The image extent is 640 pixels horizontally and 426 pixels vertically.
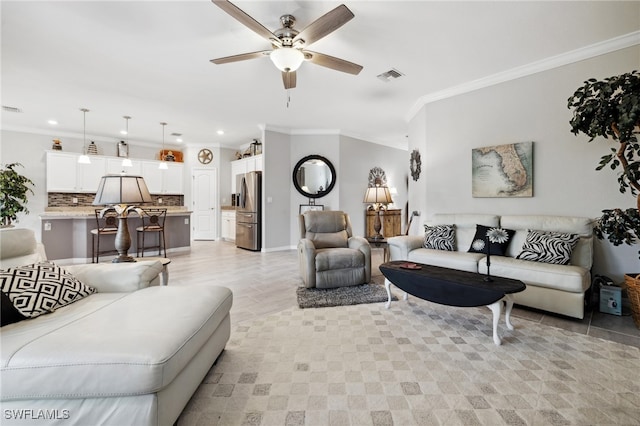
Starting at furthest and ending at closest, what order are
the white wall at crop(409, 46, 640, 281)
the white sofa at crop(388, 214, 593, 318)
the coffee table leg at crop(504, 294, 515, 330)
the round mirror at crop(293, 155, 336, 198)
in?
the round mirror at crop(293, 155, 336, 198)
the white wall at crop(409, 46, 640, 281)
the white sofa at crop(388, 214, 593, 318)
the coffee table leg at crop(504, 294, 515, 330)

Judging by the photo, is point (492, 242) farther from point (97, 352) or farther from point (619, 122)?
point (97, 352)

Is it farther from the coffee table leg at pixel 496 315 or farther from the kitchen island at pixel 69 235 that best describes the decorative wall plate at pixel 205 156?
the coffee table leg at pixel 496 315

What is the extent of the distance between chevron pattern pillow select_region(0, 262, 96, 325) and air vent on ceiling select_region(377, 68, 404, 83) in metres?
3.73

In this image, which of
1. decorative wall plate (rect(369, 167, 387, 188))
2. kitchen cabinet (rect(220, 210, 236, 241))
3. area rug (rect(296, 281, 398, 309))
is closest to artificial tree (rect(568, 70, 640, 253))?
area rug (rect(296, 281, 398, 309))

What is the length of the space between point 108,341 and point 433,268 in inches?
98.1

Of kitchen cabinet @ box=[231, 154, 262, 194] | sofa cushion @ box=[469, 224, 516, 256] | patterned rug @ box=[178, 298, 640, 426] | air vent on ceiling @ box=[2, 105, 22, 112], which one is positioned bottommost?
patterned rug @ box=[178, 298, 640, 426]

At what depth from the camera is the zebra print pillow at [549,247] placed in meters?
2.64

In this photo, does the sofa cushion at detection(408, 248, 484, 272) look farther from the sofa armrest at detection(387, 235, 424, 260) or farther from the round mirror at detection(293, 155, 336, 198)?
the round mirror at detection(293, 155, 336, 198)

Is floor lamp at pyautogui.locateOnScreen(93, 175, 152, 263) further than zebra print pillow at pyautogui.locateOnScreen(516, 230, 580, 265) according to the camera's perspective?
No

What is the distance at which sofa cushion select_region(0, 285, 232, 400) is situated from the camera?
103 cm

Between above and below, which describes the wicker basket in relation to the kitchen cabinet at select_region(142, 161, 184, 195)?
below

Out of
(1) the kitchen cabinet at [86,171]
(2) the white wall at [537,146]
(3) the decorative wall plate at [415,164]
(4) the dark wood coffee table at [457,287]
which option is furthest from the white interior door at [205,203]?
(4) the dark wood coffee table at [457,287]

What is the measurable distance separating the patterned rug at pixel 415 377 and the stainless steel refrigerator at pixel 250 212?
3.70 metres

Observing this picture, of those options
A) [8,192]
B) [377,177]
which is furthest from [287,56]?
[377,177]
